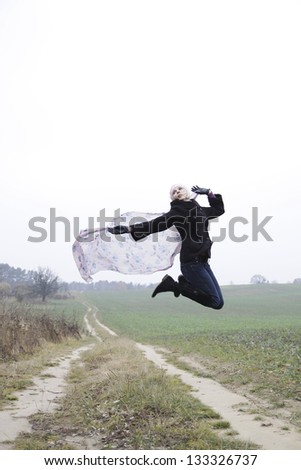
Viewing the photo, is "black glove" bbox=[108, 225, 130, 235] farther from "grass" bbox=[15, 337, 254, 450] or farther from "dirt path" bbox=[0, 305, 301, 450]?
"dirt path" bbox=[0, 305, 301, 450]

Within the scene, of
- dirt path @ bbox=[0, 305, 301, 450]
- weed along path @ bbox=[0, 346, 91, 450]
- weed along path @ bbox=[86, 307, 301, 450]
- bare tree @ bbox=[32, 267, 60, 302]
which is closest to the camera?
weed along path @ bbox=[86, 307, 301, 450]

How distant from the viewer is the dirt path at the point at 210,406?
938cm

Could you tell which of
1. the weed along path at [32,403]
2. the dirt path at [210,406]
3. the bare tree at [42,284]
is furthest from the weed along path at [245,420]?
the bare tree at [42,284]

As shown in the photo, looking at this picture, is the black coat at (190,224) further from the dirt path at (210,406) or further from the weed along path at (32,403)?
the weed along path at (32,403)

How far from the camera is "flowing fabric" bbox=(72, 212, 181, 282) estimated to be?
7.13 meters

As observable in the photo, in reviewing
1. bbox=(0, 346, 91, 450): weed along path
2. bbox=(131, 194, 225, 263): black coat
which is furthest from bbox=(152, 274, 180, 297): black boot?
bbox=(0, 346, 91, 450): weed along path

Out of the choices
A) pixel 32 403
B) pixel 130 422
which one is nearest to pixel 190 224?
pixel 130 422

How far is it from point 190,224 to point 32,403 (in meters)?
9.10

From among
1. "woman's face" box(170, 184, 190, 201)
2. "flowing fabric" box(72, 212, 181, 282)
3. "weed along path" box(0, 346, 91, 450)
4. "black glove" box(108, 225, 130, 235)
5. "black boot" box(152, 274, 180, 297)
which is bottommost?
"weed along path" box(0, 346, 91, 450)

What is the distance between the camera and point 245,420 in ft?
Result: 36.1

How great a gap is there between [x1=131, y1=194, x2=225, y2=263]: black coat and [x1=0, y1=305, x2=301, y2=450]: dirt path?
180 inches

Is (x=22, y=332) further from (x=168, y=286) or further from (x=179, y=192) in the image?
(x=179, y=192)

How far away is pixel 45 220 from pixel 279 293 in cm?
11575

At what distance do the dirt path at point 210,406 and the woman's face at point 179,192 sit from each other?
16.7ft
